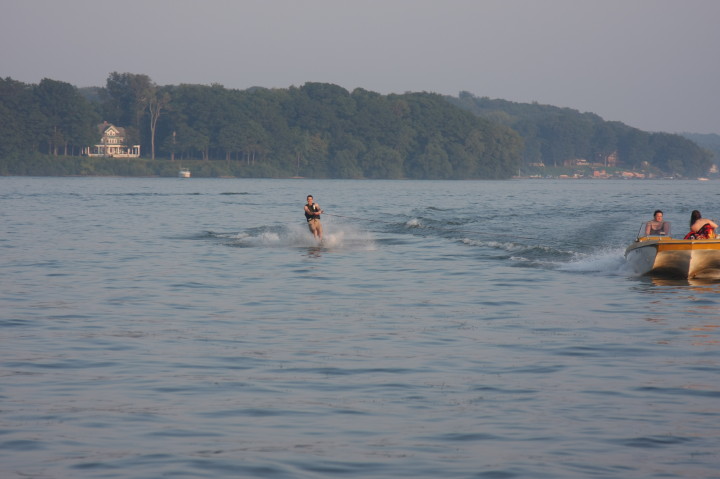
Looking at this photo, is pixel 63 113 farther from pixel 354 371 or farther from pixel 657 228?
pixel 354 371

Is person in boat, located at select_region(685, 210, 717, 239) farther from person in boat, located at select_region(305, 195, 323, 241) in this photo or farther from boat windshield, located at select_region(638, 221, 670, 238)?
person in boat, located at select_region(305, 195, 323, 241)

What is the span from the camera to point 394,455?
8.47 m

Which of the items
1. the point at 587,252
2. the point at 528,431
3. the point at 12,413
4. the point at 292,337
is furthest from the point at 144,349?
the point at 587,252

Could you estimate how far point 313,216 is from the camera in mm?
32031

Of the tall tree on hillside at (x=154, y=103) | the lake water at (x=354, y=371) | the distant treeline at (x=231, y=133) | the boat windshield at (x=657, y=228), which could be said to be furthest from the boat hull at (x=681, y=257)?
the tall tree on hillside at (x=154, y=103)

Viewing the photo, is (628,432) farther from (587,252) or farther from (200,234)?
(200,234)

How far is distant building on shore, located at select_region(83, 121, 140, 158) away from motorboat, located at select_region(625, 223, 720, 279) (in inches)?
6215

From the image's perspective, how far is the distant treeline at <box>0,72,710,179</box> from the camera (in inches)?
6240

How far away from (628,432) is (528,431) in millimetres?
946

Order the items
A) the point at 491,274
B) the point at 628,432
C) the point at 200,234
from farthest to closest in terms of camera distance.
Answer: the point at 200,234 < the point at 491,274 < the point at 628,432

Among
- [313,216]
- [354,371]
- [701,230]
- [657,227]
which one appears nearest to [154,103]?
[313,216]

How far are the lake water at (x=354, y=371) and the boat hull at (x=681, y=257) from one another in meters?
0.34

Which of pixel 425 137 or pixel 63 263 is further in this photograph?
pixel 425 137

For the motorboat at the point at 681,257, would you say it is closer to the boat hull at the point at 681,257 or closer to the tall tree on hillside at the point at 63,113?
the boat hull at the point at 681,257
